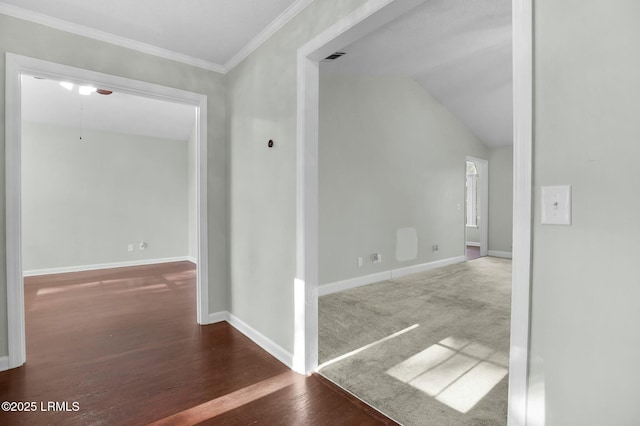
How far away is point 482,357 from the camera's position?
2449 mm

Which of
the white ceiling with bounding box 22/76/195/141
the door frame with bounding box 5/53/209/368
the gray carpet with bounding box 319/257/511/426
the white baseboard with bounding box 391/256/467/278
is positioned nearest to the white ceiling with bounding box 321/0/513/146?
the door frame with bounding box 5/53/209/368

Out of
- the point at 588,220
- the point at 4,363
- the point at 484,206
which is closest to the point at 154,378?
the point at 4,363

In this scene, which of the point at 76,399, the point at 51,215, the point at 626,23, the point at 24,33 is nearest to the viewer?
the point at 626,23

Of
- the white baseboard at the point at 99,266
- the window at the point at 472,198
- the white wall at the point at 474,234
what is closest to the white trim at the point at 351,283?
the white baseboard at the point at 99,266

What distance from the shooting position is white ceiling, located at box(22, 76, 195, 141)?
455cm

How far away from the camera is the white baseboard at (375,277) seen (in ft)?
13.6

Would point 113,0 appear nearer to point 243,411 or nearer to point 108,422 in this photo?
point 108,422

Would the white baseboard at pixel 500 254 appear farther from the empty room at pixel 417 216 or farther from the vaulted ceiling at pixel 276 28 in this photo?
the vaulted ceiling at pixel 276 28

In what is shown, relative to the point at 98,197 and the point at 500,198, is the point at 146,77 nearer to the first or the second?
the point at 98,197

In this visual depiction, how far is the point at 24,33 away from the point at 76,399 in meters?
2.57

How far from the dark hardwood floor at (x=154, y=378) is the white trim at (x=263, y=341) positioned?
50 mm

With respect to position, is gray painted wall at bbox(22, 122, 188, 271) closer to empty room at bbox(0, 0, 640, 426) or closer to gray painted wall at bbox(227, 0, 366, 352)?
empty room at bbox(0, 0, 640, 426)

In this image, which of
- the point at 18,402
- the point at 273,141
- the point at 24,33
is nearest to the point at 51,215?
the point at 24,33

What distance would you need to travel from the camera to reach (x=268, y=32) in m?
2.54
